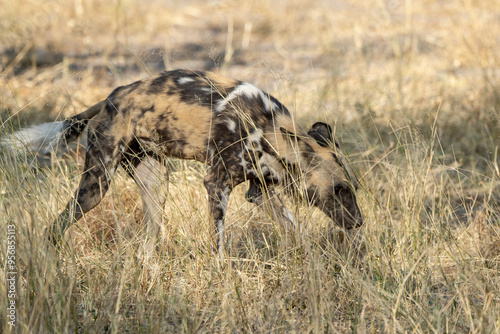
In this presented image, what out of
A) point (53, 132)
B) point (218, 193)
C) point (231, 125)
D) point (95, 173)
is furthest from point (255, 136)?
point (53, 132)

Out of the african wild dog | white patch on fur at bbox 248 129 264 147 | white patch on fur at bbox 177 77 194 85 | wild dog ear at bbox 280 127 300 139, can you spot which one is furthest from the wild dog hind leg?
wild dog ear at bbox 280 127 300 139

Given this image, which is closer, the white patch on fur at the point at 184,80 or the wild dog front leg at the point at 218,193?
the wild dog front leg at the point at 218,193

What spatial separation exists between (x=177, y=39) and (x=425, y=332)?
21.9 feet

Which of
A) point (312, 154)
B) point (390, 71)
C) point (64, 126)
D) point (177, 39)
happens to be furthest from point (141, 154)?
point (177, 39)

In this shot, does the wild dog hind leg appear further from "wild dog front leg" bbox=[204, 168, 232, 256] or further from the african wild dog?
"wild dog front leg" bbox=[204, 168, 232, 256]

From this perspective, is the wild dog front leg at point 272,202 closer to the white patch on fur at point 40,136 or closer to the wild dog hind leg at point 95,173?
the wild dog hind leg at point 95,173

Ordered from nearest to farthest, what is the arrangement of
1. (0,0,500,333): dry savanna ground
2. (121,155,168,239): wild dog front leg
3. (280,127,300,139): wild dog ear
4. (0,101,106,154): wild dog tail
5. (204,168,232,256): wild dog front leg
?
(0,0,500,333): dry savanna ground, (280,127,300,139): wild dog ear, (204,168,232,256): wild dog front leg, (0,101,106,154): wild dog tail, (121,155,168,239): wild dog front leg

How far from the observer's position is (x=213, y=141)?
9.78 feet

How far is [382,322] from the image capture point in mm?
2355

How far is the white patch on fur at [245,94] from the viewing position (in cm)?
300

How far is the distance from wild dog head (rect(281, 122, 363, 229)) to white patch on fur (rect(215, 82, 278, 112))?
0.69 feet

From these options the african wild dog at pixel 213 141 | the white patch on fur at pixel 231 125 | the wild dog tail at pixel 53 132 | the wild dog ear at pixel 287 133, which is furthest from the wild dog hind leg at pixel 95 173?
the wild dog ear at pixel 287 133

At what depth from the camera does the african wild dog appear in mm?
2980

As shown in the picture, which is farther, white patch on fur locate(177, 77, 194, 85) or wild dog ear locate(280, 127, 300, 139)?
white patch on fur locate(177, 77, 194, 85)
